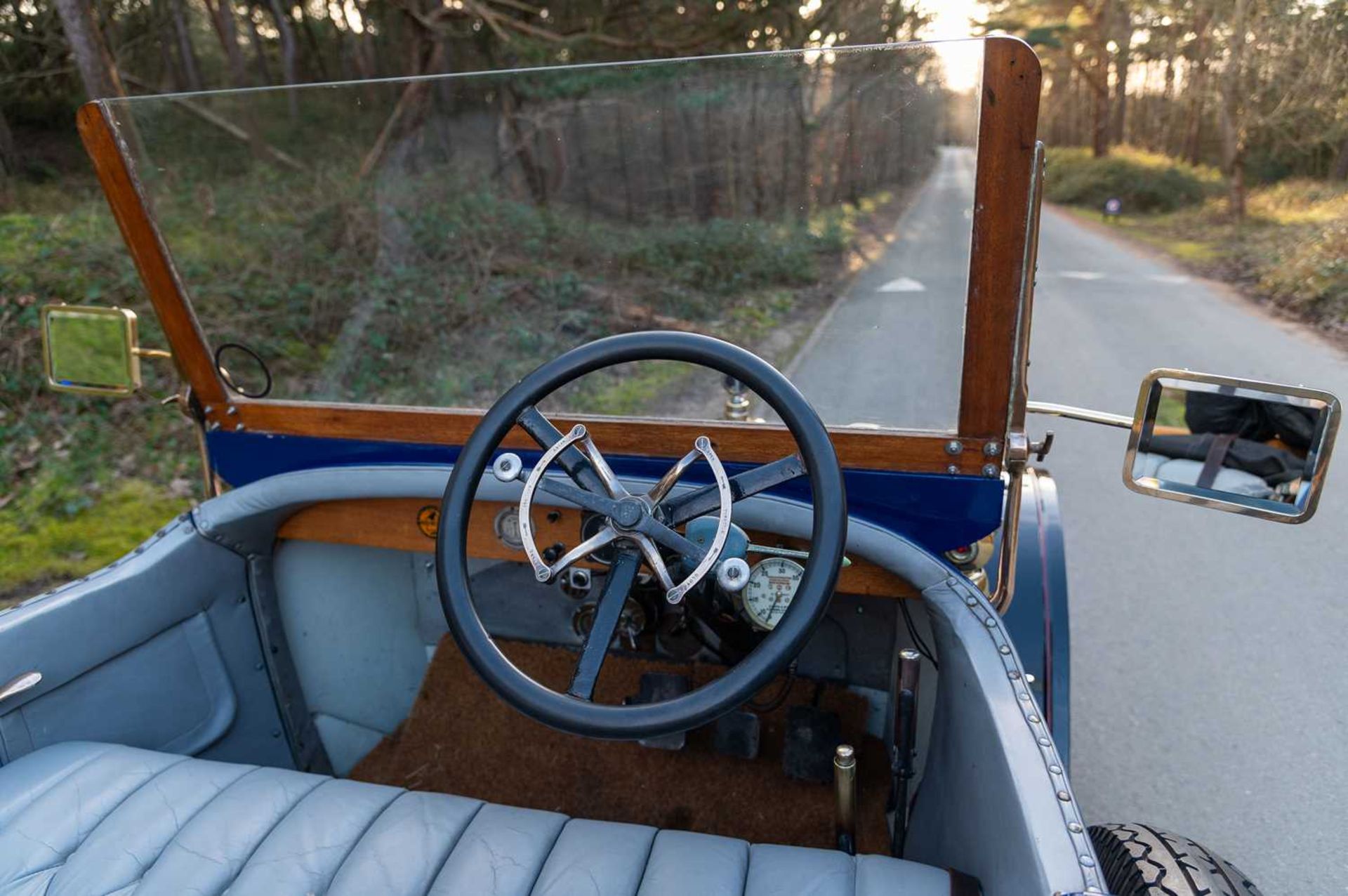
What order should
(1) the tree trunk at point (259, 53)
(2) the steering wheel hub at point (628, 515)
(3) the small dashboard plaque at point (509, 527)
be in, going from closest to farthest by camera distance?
(2) the steering wheel hub at point (628, 515) → (3) the small dashboard plaque at point (509, 527) → (1) the tree trunk at point (259, 53)

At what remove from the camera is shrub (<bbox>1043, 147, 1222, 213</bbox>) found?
55.8ft

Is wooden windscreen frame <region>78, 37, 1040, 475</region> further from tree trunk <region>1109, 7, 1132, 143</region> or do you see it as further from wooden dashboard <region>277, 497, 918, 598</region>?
tree trunk <region>1109, 7, 1132, 143</region>

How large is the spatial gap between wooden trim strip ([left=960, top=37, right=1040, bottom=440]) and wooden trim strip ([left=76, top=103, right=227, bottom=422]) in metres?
1.76

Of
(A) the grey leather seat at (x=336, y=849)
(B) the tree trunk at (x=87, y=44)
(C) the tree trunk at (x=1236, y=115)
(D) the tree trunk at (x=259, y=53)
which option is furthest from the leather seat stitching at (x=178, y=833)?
(D) the tree trunk at (x=259, y=53)

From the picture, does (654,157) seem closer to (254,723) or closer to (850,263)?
(850,263)

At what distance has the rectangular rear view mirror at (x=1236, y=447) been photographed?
1544 millimetres

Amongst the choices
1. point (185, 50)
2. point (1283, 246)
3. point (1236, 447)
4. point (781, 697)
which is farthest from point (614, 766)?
point (185, 50)

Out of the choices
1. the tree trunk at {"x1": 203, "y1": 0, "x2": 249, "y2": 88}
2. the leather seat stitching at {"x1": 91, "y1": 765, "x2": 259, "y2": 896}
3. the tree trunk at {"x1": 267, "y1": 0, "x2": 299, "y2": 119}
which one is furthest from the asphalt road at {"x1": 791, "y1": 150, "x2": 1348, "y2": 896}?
the tree trunk at {"x1": 267, "y1": 0, "x2": 299, "y2": 119}

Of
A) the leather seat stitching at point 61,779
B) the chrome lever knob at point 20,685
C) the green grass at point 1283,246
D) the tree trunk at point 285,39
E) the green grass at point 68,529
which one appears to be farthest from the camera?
the tree trunk at point 285,39

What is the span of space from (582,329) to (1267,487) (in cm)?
173

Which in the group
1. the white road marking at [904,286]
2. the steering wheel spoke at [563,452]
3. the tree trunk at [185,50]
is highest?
the tree trunk at [185,50]

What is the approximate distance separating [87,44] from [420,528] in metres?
5.23

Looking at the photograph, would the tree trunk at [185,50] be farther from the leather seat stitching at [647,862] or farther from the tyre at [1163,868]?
the tyre at [1163,868]

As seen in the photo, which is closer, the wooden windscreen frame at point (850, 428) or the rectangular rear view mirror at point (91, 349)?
the wooden windscreen frame at point (850, 428)
